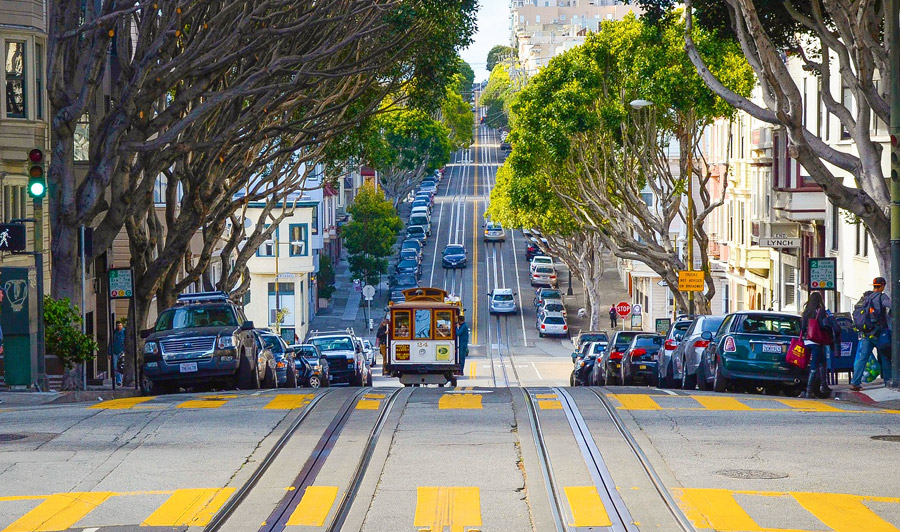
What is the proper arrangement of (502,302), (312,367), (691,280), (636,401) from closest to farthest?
(636,401), (312,367), (691,280), (502,302)

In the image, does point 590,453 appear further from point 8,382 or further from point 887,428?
point 8,382

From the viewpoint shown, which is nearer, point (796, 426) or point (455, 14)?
point (796, 426)

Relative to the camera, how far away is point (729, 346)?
2191 centimetres

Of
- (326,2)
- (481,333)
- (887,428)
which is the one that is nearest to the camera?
(887,428)

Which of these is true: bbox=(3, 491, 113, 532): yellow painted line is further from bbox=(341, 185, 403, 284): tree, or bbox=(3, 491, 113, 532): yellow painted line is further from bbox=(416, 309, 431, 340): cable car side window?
bbox=(341, 185, 403, 284): tree

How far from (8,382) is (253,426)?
9.15m

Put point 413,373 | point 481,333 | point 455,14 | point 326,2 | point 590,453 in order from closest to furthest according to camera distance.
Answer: point 590,453 → point 326,2 → point 455,14 → point 413,373 → point 481,333

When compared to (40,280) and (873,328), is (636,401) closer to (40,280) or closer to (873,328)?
(873,328)

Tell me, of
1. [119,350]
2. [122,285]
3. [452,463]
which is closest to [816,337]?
[452,463]

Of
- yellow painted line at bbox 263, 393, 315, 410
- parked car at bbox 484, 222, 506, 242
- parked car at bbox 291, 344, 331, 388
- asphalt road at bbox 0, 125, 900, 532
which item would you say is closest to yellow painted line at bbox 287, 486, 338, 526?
asphalt road at bbox 0, 125, 900, 532

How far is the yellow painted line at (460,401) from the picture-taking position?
19.3 m

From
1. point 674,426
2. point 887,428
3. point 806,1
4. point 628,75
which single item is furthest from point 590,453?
point 628,75

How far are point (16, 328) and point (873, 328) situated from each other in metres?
14.6

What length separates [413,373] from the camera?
3428cm
